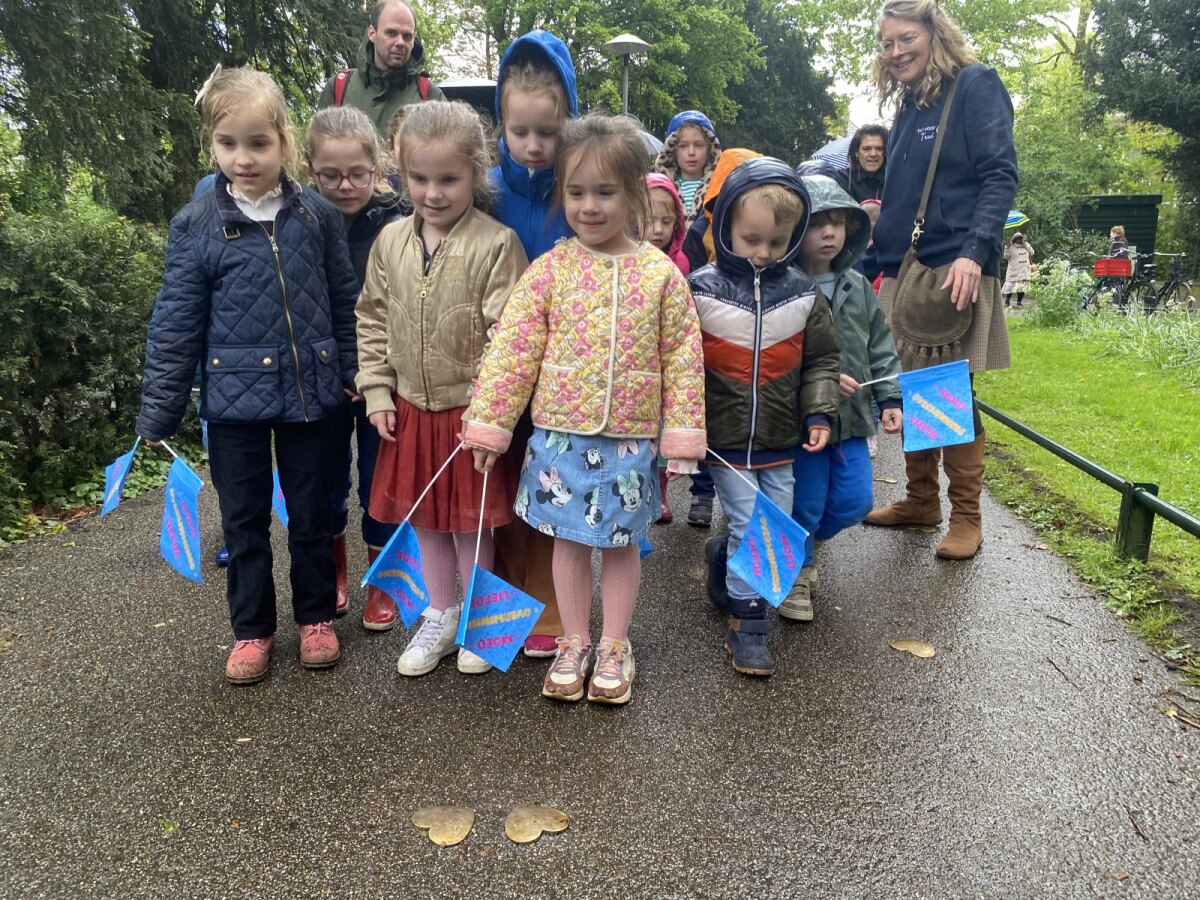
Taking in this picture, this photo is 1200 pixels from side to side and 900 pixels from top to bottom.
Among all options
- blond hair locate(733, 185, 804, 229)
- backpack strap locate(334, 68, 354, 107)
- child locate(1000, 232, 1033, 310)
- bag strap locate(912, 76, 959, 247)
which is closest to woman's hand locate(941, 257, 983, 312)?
bag strap locate(912, 76, 959, 247)

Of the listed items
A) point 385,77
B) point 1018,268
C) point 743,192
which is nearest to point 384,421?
point 743,192

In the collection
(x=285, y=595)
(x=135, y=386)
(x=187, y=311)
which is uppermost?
(x=187, y=311)

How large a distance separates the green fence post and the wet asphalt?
0.41 m

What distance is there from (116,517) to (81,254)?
4.85ft

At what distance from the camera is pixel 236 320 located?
263cm

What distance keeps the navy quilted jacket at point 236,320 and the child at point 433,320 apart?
0.64 feet

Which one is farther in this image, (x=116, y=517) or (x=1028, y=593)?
(x=116, y=517)

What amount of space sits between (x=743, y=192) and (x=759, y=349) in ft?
1.70

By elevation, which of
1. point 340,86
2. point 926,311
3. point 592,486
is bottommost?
point 592,486

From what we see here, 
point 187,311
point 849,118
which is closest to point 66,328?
point 187,311

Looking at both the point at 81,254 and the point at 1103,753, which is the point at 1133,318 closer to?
the point at 1103,753

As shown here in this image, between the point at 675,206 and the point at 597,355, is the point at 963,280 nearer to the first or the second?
the point at 675,206

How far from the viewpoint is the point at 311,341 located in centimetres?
273

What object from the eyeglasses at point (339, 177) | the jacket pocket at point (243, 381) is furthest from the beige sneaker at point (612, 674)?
the eyeglasses at point (339, 177)
